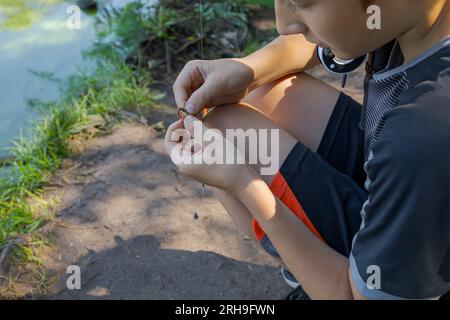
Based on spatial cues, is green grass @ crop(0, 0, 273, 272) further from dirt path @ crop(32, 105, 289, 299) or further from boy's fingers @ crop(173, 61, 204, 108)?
boy's fingers @ crop(173, 61, 204, 108)

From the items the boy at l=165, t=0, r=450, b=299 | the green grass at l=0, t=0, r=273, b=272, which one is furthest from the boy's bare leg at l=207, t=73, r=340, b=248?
the green grass at l=0, t=0, r=273, b=272

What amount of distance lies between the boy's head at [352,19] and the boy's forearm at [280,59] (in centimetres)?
39

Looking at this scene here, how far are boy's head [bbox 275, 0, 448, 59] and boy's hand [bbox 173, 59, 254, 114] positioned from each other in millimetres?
369

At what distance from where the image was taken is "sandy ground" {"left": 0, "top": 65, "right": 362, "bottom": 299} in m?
1.58

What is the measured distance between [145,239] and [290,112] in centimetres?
70

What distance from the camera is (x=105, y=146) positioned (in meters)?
2.18

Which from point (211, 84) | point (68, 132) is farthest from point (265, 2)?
point (211, 84)

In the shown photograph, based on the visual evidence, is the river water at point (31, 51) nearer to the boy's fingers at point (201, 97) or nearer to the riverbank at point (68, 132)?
the riverbank at point (68, 132)

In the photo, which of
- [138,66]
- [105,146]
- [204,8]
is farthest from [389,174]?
[204,8]

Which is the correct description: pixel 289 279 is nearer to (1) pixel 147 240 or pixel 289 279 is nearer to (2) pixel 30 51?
(1) pixel 147 240

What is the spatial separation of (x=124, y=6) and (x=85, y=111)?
96 cm

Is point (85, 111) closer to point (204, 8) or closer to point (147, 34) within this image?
point (147, 34)

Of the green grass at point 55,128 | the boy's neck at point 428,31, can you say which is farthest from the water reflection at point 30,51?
the boy's neck at point 428,31

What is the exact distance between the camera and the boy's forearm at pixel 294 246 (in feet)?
3.39
